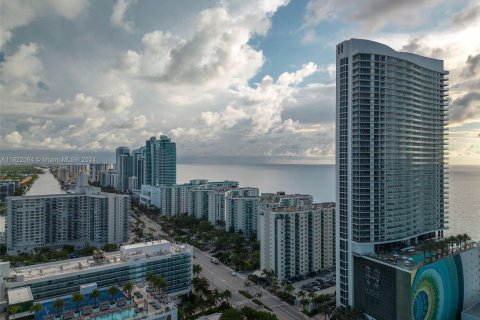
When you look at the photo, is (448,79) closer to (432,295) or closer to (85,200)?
(432,295)

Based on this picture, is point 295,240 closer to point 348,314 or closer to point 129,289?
point 348,314

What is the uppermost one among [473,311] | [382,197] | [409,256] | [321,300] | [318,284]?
[382,197]

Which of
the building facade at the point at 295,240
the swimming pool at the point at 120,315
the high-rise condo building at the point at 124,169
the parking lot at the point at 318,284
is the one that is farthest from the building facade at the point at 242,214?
the high-rise condo building at the point at 124,169

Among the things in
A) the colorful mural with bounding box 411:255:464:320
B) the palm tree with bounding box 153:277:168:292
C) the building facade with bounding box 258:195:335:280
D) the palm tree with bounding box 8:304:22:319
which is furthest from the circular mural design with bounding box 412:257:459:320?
the palm tree with bounding box 8:304:22:319

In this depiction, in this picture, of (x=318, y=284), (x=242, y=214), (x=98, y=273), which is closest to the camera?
(x=98, y=273)

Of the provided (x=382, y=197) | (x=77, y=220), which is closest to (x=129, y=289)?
(x=382, y=197)

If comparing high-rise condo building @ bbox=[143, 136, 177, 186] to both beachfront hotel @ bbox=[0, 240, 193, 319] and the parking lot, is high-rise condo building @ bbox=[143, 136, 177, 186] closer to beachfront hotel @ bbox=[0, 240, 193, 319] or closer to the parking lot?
beachfront hotel @ bbox=[0, 240, 193, 319]

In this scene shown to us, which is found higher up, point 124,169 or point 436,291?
point 124,169
